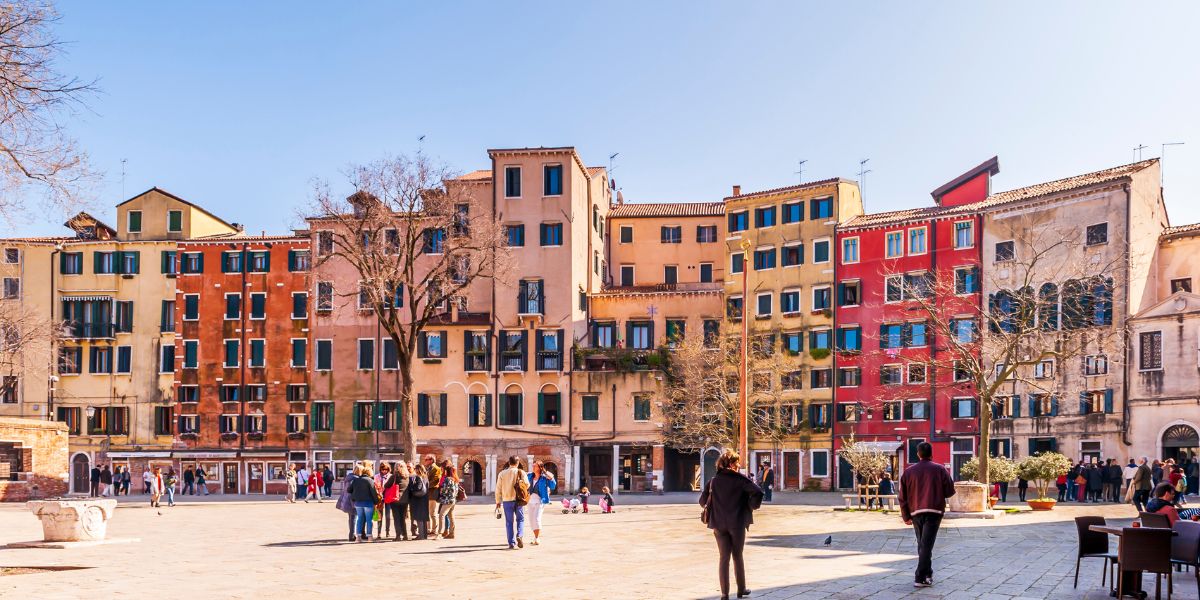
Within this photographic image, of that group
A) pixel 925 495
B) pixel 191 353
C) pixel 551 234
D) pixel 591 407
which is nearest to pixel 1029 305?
pixel 591 407

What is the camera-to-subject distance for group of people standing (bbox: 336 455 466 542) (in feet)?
76.8

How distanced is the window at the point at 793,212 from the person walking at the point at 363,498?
138ft

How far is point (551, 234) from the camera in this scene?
61.0m

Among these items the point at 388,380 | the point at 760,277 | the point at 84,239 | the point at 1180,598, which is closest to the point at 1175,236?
the point at 760,277

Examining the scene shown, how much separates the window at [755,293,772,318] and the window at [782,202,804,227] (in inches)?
158

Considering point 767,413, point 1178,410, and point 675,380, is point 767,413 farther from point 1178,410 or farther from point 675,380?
point 1178,410

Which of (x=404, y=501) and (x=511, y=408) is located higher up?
(x=404, y=501)

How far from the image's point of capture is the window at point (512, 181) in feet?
202

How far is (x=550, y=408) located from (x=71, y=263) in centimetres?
2789

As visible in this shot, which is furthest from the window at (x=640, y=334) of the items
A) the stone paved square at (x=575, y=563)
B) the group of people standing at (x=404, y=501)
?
the group of people standing at (x=404, y=501)

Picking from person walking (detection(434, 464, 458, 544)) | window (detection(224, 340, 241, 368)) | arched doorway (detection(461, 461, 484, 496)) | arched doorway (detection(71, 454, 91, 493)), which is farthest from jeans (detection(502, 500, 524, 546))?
arched doorway (detection(71, 454, 91, 493))

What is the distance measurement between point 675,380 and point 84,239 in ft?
111

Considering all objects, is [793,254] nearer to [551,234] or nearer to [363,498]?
[551,234]

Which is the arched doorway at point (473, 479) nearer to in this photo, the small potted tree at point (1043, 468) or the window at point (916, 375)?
the window at point (916, 375)
